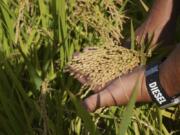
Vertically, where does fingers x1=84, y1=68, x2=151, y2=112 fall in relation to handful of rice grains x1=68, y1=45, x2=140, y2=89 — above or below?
below

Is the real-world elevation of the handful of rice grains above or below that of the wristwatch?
above

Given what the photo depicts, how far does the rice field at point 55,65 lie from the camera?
1.28 m

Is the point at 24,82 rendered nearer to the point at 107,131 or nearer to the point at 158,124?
the point at 107,131

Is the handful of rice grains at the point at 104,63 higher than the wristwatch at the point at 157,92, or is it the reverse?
the handful of rice grains at the point at 104,63

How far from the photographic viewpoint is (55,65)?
4.94 ft

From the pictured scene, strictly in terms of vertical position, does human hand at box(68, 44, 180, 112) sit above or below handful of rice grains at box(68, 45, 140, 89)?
below

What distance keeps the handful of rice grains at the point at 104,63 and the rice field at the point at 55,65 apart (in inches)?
2.1

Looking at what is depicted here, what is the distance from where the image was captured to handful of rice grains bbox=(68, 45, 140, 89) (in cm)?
121

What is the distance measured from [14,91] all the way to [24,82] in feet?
0.35

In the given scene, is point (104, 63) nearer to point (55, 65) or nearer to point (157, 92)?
point (157, 92)

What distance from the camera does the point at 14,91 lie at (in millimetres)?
1393

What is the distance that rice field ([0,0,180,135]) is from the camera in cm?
128

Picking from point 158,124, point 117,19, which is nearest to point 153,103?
point 158,124

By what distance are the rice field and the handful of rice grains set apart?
0.17 ft
